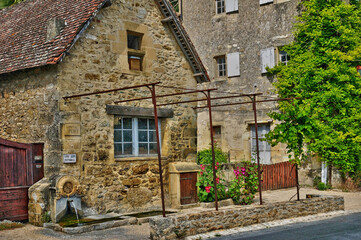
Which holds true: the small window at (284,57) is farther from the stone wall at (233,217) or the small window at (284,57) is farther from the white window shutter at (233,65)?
the stone wall at (233,217)

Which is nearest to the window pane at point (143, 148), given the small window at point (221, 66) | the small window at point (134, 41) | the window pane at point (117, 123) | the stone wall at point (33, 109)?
the window pane at point (117, 123)

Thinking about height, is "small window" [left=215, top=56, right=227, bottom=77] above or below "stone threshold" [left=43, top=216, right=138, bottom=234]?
above

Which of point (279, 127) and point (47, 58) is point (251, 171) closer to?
point (279, 127)

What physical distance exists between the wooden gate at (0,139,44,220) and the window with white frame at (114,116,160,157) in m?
1.92

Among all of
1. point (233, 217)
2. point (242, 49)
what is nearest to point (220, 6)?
point (242, 49)

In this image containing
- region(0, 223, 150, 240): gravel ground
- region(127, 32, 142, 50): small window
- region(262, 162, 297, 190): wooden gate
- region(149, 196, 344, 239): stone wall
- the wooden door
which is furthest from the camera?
region(262, 162, 297, 190): wooden gate

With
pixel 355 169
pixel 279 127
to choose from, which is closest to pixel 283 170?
pixel 355 169

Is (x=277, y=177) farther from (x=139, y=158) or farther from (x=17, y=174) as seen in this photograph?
(x=17, y=174)

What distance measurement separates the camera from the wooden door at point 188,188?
1228 centimetres

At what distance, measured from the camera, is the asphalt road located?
341 inches

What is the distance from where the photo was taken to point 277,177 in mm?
16734

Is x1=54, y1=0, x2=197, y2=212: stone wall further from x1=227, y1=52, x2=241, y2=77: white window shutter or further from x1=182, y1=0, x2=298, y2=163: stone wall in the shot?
x1=227, y1=52, x2=241, y2=77: white window shutter

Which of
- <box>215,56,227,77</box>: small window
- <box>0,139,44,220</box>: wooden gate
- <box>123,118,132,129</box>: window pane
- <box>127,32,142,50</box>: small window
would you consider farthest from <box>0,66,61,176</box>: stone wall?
<box>215,56,227,77</box>: small window

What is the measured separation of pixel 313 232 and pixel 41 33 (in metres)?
7.75
